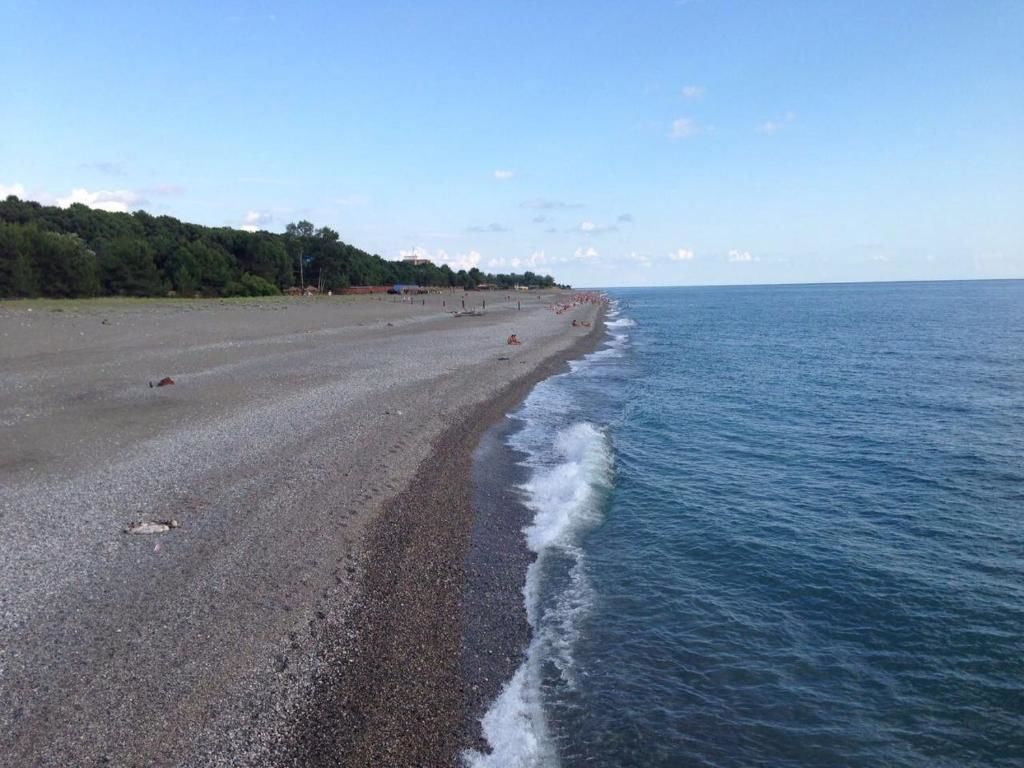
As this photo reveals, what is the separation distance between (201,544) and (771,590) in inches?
347

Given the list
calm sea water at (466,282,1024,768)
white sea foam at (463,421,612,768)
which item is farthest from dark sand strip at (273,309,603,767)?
calm sea water at (466,282,1024,768)

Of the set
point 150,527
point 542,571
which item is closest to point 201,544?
point 150,527

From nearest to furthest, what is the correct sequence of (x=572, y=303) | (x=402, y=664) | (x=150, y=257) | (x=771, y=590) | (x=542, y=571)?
(x=402, y=664) < (x=771, y=590) < (x=542, y=571) < (x=150, y=257) < (x=572, y=303)

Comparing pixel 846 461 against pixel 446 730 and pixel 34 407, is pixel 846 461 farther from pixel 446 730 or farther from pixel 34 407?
pixel 34 407

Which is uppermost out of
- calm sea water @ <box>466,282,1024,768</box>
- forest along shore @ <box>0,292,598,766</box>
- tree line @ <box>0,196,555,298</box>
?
tree line @ <box>0,196,555,298</box>

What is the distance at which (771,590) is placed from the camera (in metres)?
10.5

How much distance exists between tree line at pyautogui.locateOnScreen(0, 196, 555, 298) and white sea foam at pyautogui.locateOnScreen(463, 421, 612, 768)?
50491 millimetres

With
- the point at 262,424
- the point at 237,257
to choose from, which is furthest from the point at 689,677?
the point at 237,257

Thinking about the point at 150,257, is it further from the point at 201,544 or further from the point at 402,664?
the point at 402,664

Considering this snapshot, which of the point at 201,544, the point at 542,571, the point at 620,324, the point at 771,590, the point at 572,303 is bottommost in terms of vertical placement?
the point at 620,324

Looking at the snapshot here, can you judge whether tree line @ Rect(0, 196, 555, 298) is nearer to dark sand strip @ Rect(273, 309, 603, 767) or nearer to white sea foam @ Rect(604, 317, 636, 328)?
white sea foam @ Rect(604, 317, 636, 328)

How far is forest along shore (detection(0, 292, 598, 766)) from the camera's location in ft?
20.7

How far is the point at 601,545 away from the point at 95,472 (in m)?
9.81

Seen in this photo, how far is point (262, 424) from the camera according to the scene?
1733 cm
